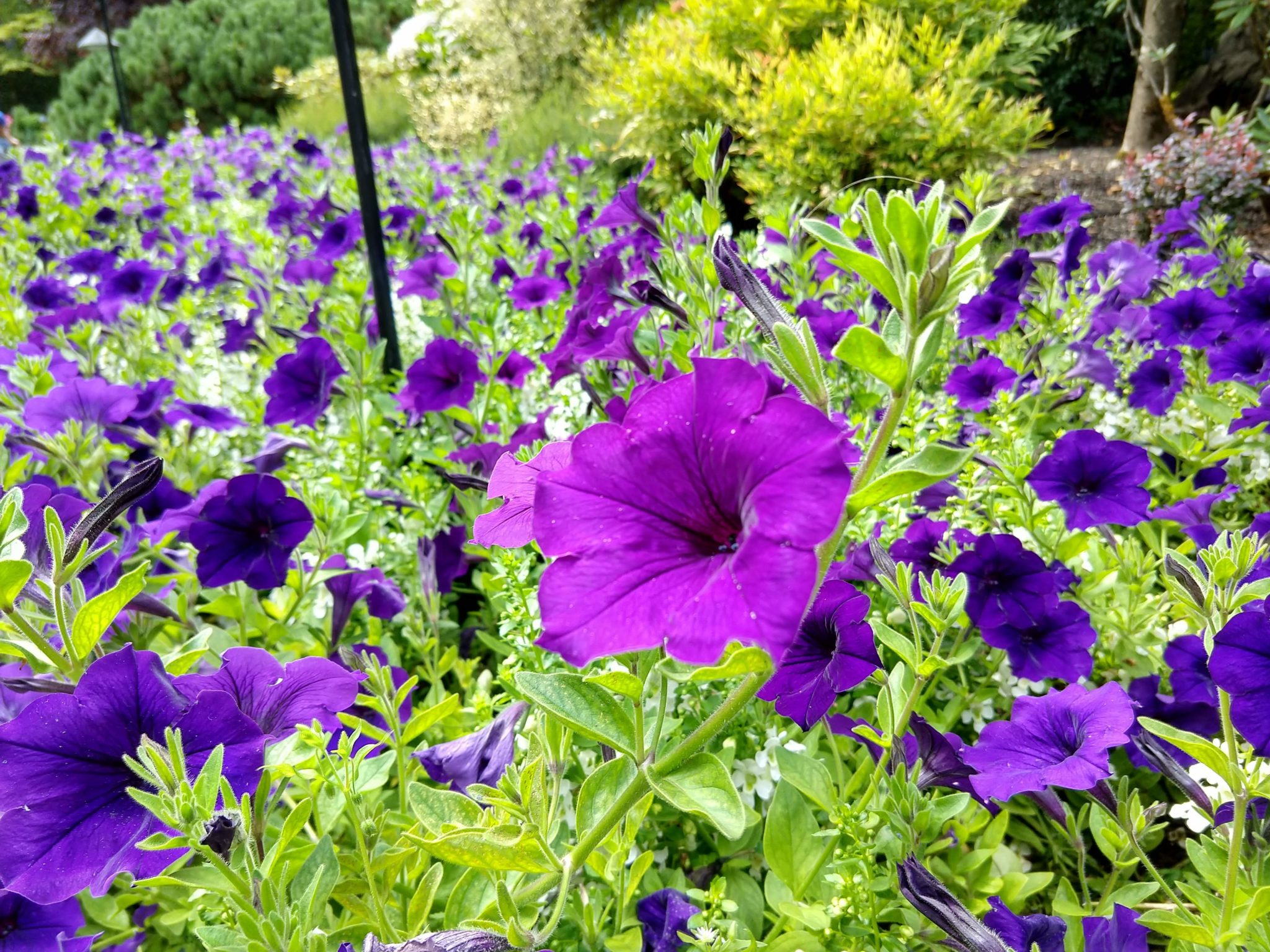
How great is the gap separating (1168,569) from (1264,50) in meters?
7.04

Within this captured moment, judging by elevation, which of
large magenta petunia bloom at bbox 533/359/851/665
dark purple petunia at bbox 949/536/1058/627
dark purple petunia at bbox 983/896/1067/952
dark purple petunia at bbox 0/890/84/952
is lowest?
dark purple petunia at bbox 983/896/1067/952

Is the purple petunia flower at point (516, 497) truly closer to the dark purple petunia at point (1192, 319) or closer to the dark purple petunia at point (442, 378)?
the dark purple petunia at point (442, 378)

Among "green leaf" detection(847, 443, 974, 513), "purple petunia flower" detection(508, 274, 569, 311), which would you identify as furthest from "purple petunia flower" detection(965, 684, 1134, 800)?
"purple petunia flower" detection(508, 274, 569, 311)

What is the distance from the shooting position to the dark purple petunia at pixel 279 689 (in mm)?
904

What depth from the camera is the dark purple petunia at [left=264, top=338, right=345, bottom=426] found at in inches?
77.3

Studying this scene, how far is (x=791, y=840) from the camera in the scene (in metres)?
1.13

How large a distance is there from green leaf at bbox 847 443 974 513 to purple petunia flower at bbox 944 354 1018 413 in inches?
59.0

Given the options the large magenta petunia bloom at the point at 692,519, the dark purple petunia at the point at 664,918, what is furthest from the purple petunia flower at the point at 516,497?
the dark purple petunia at the point at 664,918

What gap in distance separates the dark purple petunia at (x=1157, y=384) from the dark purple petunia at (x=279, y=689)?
1.97 metres

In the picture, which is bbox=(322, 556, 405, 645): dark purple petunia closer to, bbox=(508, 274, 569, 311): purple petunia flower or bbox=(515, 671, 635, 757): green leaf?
bbox=(515, 671, 635, 757): green leaf

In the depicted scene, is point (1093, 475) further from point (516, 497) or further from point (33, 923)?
point (33, 923)

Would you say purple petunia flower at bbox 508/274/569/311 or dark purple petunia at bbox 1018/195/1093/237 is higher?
dark purple petunia at bbox 1018/195/1093/237

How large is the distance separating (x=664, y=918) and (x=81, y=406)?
1568 mm

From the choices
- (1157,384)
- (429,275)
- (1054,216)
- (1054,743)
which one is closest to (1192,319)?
(1157,384)
